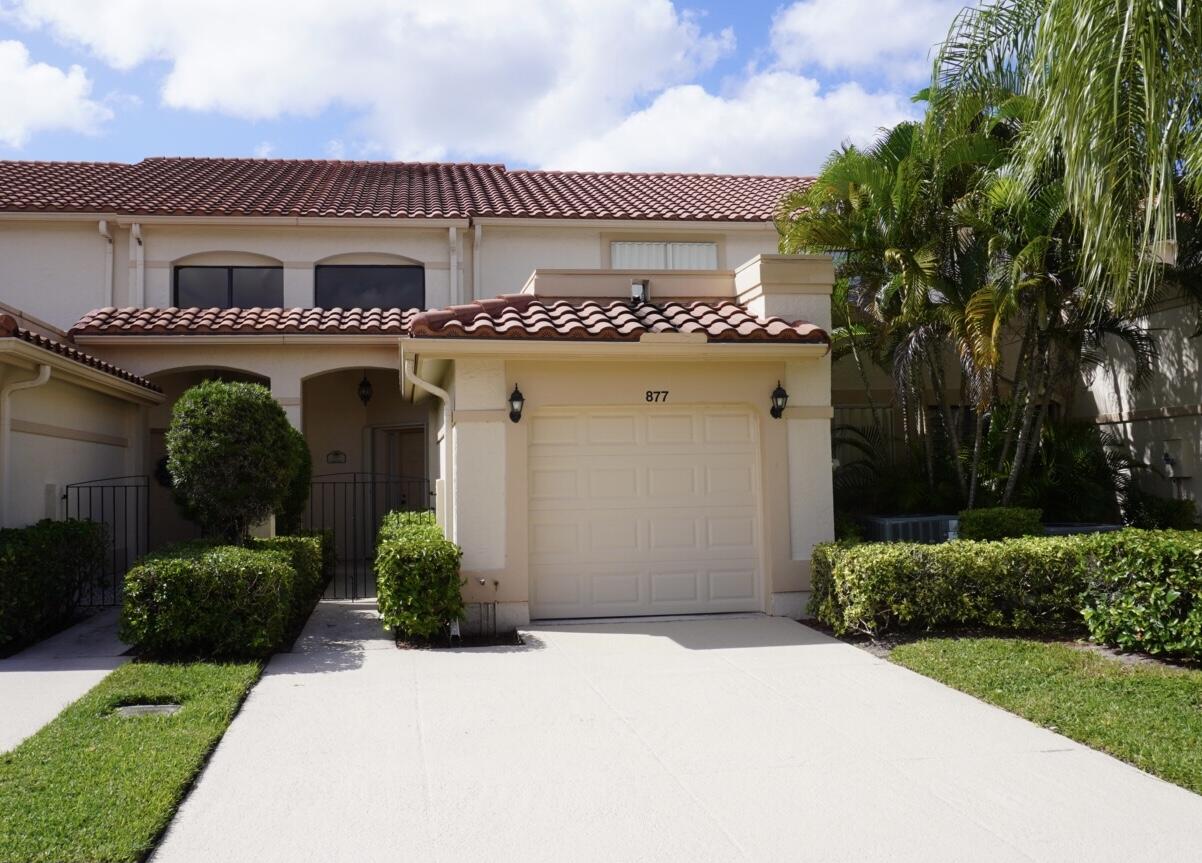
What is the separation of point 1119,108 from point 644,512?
19.4 feet

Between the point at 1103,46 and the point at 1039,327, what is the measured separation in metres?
5.55

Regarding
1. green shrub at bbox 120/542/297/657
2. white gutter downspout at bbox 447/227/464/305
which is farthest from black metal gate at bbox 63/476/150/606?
white gutter downspout at bbox 447/227/464/305

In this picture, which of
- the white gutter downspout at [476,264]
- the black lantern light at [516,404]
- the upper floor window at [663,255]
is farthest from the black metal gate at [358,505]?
the black lantern light at [516,404]

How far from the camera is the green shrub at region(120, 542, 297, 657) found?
8.48 metres

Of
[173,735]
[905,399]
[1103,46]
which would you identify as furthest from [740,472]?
[173,735]

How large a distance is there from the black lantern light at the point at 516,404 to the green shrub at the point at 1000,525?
5.38 meters

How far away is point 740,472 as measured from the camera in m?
11.0

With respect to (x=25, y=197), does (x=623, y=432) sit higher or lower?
lower

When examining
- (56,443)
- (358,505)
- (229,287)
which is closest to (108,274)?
(229,287)

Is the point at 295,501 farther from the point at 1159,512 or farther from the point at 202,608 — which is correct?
the point at 1159,512

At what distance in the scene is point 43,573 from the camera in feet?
30.6

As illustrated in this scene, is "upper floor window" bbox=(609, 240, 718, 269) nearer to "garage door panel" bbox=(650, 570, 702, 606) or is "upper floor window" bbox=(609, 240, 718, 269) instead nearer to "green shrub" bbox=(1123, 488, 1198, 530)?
"green shrub" bbox=(1123, 488, 1198, 530)

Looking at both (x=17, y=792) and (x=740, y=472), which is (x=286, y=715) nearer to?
(x=17, y=792)

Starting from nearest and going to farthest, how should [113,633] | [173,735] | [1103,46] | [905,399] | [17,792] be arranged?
[17,792], [173,735], [1103,46], [113,633], [905,399]
